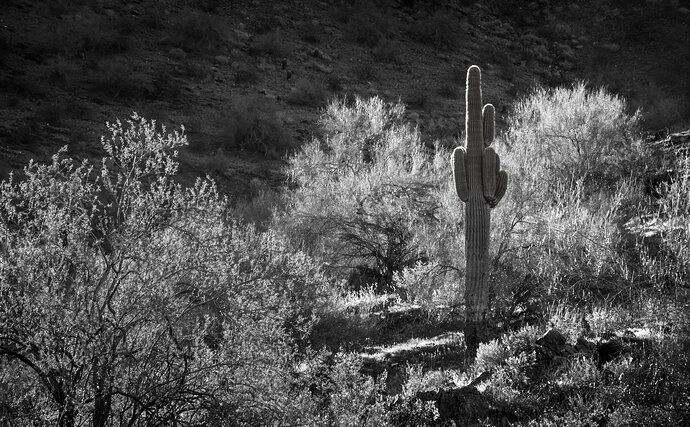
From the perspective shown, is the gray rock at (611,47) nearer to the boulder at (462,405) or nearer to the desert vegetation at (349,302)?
the desert vegetation at (349,302)

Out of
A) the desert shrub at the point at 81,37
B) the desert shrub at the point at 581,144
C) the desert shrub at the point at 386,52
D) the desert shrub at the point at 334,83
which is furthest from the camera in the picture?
the desert shrub at the point at 386,52

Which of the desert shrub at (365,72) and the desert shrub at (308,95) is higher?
the desert shrub at (365,72)

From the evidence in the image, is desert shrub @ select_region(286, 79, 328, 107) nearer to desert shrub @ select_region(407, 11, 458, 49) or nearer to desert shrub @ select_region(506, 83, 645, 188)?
desert shrub @ select_region(506, 83, 645, 188)

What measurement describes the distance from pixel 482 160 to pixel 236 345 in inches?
205

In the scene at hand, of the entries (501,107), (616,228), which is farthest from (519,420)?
(501,107)

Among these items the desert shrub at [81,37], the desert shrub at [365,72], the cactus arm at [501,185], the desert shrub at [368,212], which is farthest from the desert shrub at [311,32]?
the cactus arm at [501,185]

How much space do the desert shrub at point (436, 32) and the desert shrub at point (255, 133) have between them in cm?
1332

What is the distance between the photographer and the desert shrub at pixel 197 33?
26469mm

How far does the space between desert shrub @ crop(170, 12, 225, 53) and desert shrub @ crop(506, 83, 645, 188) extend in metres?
14.1

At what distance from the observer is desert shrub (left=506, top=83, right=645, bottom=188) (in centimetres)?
1520

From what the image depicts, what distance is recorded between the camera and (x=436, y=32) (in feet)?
108

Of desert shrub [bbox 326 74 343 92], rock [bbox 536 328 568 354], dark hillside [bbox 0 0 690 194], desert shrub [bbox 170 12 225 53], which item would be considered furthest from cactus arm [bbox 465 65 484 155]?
desert shrub [bbox 170 12 225 53]

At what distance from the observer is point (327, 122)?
846 inches

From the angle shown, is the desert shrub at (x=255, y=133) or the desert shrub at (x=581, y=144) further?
the desert shrub at (x=255, y=133)
